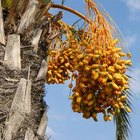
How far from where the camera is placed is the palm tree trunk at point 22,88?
397 centimetres

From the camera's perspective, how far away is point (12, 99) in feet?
13.3

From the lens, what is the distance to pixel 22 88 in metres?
4.10

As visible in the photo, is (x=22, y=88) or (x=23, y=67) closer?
(x=22, y=88)

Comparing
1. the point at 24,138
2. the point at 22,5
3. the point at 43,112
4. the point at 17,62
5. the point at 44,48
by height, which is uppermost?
the point at 22,5

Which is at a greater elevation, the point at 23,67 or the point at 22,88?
the point at 23,67

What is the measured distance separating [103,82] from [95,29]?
652mm

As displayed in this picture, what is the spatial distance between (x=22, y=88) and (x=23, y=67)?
32 cm

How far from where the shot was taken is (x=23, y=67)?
4.36 m

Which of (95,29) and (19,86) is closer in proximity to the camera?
(19,86)

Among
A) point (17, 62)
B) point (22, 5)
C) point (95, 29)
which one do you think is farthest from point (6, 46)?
point (95, 29)

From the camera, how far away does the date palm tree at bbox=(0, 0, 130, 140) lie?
3992 mm

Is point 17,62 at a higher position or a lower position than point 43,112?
higher

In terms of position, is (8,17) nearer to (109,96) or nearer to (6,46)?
(6,46)

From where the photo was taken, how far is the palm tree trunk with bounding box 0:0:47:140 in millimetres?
3969
